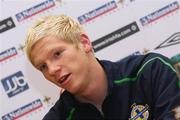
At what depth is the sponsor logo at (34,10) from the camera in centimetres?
147

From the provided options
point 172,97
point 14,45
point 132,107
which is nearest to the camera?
point 172,97

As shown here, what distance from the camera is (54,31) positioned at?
1021mm

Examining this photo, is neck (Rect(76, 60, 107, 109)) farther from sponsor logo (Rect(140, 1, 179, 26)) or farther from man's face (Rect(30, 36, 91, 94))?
sponsor logo (Rect(140, 1, 179, 26))

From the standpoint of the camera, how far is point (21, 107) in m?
1.47

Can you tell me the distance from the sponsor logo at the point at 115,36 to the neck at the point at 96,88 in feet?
1.26

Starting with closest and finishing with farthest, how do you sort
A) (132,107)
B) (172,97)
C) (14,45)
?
(172,97)
(132,107)
(14,45)

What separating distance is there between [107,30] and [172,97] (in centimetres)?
60

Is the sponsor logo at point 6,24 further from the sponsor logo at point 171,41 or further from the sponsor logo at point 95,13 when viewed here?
the sponsor logo at point 171,41

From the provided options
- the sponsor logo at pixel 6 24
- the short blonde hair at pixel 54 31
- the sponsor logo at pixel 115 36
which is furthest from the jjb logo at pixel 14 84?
the short blonde hair at pixel 54 31

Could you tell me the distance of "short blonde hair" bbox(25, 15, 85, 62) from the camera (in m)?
1.02

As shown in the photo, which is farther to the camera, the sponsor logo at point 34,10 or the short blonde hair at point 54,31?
the sponsor logo at point 34,10

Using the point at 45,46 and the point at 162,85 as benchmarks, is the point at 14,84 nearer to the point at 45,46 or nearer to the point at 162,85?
the point at 45,46

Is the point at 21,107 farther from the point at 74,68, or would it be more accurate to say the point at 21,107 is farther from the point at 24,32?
the point at 74,68

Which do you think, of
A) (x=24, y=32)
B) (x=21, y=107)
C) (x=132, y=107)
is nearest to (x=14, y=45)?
(x=24, y=32)
